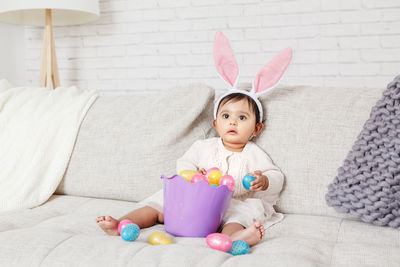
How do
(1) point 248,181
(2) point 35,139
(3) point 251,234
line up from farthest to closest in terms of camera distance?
(2) point 35,139, (1) point 248,181, (3) point 251,234

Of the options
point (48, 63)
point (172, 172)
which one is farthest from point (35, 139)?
point (48, 63)

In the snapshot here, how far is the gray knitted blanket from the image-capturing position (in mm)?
1238

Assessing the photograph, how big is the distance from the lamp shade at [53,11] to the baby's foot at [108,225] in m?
1.51

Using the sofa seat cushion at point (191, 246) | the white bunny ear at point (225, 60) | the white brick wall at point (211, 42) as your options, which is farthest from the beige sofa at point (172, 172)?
the white brick wall at point (211, 42)

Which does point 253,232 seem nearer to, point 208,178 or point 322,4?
point 208,178

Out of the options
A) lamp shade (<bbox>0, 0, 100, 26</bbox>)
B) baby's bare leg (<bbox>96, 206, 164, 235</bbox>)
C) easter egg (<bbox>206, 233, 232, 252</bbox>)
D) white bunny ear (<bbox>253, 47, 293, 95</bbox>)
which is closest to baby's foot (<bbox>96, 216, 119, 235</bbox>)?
baby's bare leg (<bbox>96, 206, 164, 235</bbox>)

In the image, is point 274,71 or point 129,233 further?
point 274,71

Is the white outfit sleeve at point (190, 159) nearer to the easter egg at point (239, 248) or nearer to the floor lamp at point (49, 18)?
the easter egg at point (239, 248)

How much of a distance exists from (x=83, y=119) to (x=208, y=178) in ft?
2.06

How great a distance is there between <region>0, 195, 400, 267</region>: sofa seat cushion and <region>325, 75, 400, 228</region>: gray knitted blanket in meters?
0.05

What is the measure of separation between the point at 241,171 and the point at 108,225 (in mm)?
471

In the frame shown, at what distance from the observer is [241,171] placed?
1.50 m

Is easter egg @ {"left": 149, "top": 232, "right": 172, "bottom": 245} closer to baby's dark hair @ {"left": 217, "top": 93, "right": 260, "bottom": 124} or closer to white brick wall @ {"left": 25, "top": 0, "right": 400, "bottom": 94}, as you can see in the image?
baby's dark hair @ {"left": 217, "top": 93, "right": 260, "bottom": 124}

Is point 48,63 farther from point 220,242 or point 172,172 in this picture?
point 220,242
